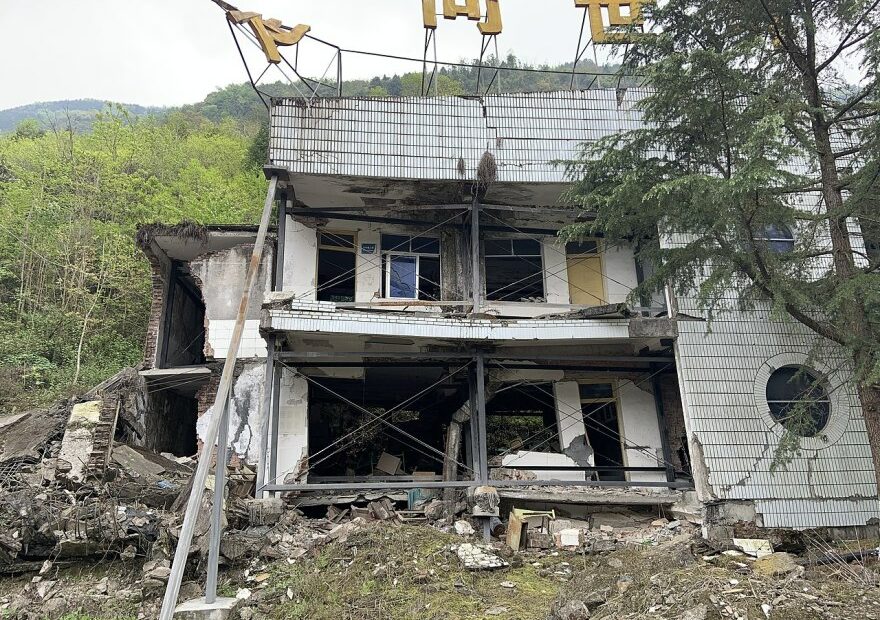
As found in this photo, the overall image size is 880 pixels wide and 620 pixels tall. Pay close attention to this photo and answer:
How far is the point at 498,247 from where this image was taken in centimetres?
1451

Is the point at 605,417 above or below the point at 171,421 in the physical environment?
below

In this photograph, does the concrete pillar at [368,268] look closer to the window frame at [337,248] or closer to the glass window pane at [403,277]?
the window frame at [337,248]

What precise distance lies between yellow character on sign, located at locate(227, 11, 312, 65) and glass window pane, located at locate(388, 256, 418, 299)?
5122 millimetres

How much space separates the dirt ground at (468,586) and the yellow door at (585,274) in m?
5.62

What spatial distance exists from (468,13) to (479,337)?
7.80 metres

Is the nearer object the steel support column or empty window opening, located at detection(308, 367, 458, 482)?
the steel support column

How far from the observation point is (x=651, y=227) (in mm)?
10641

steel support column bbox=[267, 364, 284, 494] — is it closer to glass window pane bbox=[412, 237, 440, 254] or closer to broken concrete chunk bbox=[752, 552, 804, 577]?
glass window pane bbox=[412, 237, 440, 254]

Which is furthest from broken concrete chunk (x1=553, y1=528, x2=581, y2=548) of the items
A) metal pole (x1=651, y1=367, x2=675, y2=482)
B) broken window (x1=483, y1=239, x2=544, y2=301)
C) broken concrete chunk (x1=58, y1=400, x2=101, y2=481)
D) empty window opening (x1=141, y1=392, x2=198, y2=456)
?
empty window opening (x1=141, y1=392, x2=198, y2=456)

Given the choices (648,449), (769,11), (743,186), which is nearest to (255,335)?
(648,449)

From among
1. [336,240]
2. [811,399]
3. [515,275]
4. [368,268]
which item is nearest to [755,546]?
[811,399]

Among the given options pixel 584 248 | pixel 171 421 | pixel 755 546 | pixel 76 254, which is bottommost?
pixel 755 546

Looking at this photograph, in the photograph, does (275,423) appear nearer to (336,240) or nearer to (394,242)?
(336,240)

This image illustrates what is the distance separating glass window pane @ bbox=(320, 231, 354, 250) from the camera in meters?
13.9
